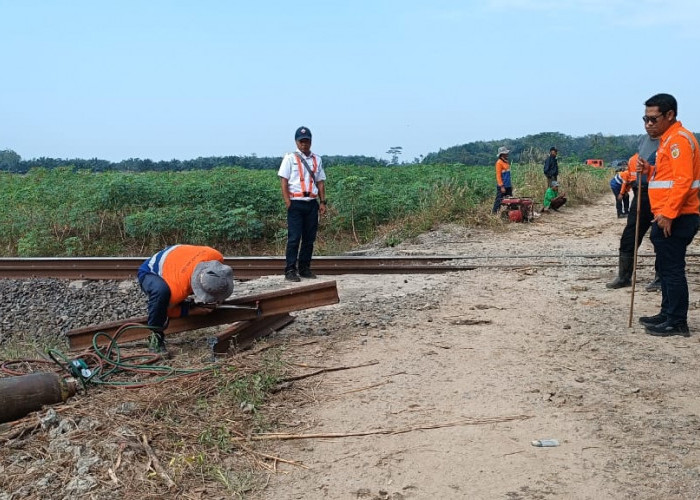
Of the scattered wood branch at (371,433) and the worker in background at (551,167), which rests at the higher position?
the worker in background at (551,167)

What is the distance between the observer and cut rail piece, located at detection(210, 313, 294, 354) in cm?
559

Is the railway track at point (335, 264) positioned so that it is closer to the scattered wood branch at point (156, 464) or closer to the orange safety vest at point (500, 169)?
the orange safety vest at point (500, 169)

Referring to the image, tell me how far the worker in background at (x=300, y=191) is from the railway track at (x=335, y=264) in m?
1.01

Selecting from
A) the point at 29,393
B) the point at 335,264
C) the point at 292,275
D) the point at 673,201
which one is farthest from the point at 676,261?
the point at 335,264

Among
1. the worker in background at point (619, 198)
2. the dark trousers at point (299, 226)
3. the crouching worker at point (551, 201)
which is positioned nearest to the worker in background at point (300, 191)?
the dark trousers at point (299, 226)

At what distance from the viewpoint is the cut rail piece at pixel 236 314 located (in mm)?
5895

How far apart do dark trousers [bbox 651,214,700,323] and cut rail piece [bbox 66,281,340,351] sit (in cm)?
291

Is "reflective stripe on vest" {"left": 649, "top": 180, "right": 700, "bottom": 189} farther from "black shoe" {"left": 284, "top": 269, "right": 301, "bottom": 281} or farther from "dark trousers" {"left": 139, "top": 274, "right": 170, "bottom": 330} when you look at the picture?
"black shoe" {"left": 284, "top": 269, "right": 301, "bottom": 281}

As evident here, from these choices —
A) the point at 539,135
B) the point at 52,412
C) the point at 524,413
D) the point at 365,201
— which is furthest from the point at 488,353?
the point at 539,135

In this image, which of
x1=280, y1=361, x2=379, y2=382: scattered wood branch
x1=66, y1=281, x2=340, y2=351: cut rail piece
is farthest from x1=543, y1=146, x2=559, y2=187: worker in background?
x1=280, y1=361, x2=379, y2=382: scattered wood branch

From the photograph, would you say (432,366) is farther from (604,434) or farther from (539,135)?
(539,135)

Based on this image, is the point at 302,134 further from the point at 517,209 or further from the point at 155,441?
the point at 517,209

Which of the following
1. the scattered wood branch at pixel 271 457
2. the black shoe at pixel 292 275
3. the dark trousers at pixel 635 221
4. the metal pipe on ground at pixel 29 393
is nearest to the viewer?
the scattered wood branch at pixel 271 457

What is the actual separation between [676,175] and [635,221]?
68.6 inches
